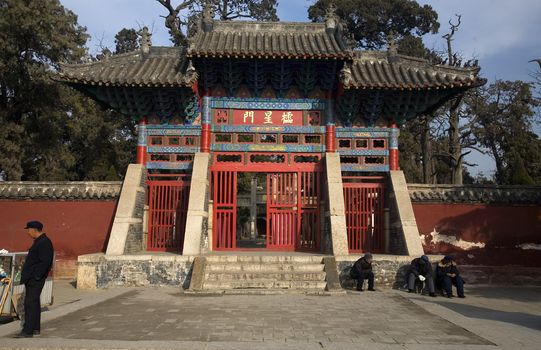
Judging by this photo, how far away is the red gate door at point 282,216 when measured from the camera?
1281 cm

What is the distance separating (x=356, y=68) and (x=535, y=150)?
23.2 m

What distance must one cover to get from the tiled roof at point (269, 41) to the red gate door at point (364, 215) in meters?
3.79

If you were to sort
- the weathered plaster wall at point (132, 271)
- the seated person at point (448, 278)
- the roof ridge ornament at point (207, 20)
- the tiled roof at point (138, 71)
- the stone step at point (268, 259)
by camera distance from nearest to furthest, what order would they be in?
the seated person at point (448, 278) < the weathered plaster wall at point (132, 271) < the stone step at point (268, 259) < the tiled roof at point (138, 71) < the roof ridge ornament at point (207, 20)

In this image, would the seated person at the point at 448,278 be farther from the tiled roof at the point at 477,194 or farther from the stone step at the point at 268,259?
the stone step at the point at 268,259

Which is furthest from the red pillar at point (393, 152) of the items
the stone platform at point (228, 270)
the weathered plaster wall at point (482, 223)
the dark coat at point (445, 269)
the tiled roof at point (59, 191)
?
the tiled roof at point (59, 191)

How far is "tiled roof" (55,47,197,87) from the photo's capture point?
1189cm

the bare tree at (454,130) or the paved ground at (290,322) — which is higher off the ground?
the bare tree at (454,130)

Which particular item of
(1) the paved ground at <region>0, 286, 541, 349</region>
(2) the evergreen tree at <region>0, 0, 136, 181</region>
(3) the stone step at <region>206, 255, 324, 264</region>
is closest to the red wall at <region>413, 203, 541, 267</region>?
(1) the paved ground at <region>0, 286, 541, 349</region>

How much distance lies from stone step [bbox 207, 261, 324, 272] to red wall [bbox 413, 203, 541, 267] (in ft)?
12.4

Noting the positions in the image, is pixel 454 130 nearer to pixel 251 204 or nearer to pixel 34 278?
pixel 251 204

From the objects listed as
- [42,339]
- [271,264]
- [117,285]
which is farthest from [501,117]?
[42,339]

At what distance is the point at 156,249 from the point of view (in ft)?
41.3

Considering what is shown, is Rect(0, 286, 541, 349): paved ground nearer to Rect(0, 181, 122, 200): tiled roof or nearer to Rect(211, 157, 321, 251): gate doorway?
Rect(211, 157, 321, 251): gate doorway

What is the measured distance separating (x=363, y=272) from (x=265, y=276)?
7.35ft
